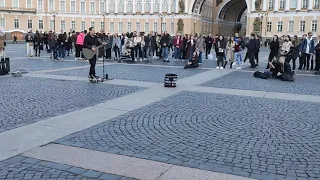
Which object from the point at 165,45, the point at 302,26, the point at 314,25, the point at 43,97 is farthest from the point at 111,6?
the point at 43,97

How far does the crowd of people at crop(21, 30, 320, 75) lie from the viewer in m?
19.6

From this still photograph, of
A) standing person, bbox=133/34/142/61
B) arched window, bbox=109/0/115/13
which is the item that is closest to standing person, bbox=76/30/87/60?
standing person, bbox=133/34/142/61

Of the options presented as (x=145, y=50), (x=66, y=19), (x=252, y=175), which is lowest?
(x=252, y=175)

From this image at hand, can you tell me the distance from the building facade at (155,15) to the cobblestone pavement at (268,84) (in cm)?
5215

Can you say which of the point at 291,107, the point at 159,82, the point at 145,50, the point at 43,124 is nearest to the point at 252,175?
the point at 43,124

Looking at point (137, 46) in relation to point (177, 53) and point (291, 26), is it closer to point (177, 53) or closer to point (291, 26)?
point (177, 53)

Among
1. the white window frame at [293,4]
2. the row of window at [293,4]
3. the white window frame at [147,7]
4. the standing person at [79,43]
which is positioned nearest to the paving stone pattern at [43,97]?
the standing person at [79,43]

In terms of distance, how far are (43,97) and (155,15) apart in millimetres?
69102

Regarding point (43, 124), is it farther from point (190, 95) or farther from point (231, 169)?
point (190, 95)

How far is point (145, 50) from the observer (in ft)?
80.0

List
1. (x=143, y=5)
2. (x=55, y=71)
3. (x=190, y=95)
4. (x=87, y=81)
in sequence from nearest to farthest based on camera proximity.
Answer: (x=190, y=95)
(x=87, y=81)
(x=55, y=71)
(x=143, y=5)

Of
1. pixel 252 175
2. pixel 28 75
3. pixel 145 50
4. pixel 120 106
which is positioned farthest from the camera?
pixel 145 50

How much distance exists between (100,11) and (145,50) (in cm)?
6187

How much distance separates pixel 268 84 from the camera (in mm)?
14031
